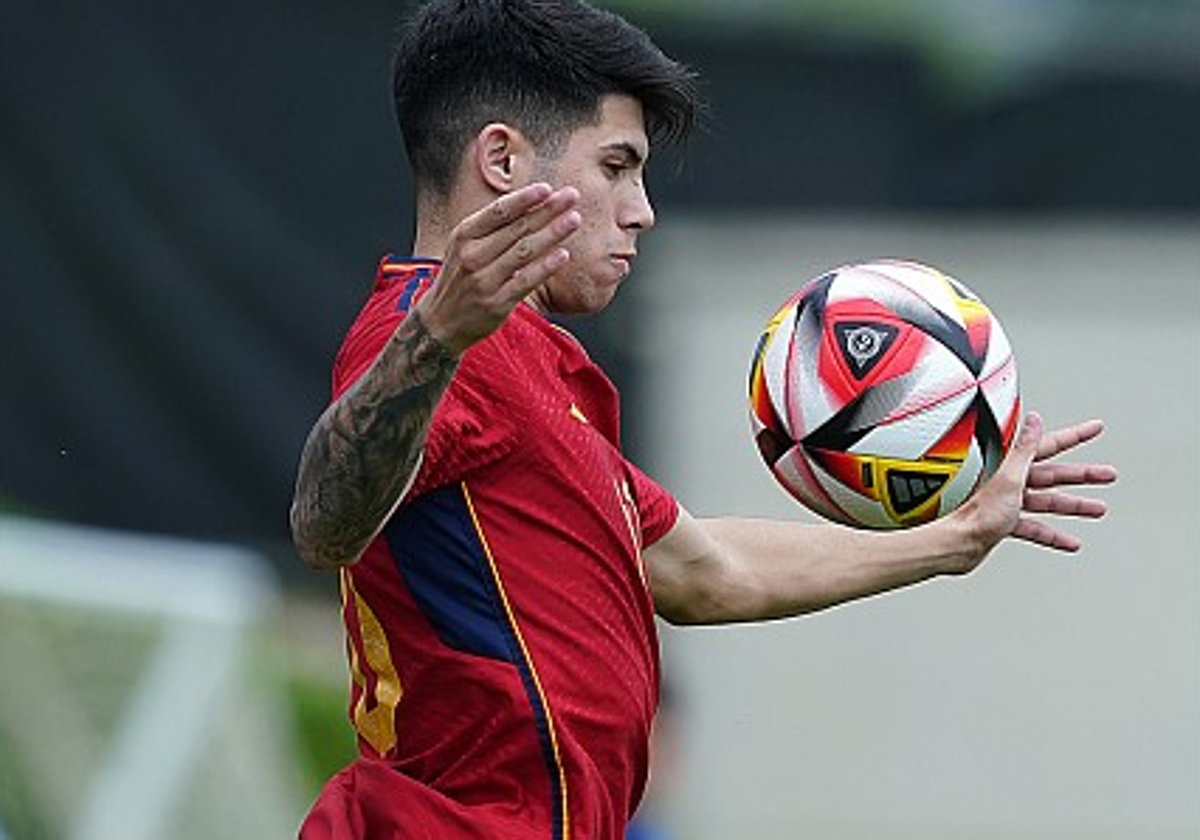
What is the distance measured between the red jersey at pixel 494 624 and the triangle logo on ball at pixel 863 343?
55 centimetres

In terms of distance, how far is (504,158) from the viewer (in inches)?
186

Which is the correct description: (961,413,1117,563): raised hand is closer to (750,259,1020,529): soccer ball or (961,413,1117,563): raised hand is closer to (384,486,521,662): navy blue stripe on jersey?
(750,259,1020,529): soccer ball

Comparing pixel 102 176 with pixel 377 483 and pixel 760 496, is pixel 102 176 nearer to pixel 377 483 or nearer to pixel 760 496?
pixel 760 496

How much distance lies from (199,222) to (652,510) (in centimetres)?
356

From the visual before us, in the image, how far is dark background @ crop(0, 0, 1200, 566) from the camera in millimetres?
8281

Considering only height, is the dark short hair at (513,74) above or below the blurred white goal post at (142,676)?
above

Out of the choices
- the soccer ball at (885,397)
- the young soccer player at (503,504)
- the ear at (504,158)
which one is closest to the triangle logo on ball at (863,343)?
the soccer ball at (885,397)

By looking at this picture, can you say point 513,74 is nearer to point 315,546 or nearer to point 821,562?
point 315,546

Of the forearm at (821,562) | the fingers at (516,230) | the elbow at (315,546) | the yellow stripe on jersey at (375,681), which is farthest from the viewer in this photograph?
the forearm at (821,562)

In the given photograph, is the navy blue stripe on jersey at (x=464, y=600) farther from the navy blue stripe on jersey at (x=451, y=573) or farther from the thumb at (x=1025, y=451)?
the thumb at (x=1025, y=451)

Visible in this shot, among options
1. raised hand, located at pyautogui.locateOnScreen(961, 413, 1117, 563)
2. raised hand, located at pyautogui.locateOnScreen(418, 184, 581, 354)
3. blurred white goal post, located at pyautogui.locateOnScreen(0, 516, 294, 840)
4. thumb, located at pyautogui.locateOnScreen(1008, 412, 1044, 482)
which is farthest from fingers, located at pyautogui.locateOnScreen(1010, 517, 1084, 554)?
blurred white goal post, located at pyautogui.locateOnScreen(0, 516, 294, 840)

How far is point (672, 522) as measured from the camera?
5.30m

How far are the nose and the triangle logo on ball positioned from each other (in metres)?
0.45

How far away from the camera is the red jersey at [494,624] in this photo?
178 inches
